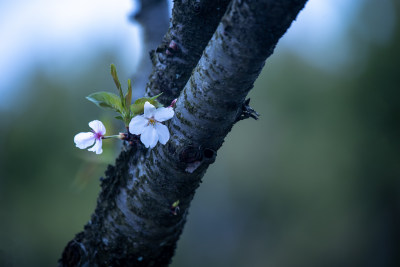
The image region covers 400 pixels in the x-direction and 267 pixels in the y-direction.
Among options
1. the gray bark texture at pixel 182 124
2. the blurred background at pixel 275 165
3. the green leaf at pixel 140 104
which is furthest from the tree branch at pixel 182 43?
the blurred background at pixel 275 165

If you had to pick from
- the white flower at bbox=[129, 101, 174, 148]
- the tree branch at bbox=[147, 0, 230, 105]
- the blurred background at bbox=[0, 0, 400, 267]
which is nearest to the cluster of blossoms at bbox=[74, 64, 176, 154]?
the white flower at bbox=[129, 101, 174, 148]

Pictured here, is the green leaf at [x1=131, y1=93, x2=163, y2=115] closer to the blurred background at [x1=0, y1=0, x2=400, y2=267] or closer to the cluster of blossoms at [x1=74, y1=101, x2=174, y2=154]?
the cluster of blossoms at [x1=74, y1=101, x2=174, y2=154]

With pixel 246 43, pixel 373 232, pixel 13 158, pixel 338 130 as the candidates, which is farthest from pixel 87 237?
pixel 13 158

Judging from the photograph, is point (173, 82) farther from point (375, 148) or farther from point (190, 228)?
point (190, 228)

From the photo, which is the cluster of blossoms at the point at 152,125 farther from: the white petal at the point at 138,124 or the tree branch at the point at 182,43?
the tree branch at the point at 182,43

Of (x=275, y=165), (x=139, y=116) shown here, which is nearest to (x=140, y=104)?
(x=139, y=116)
